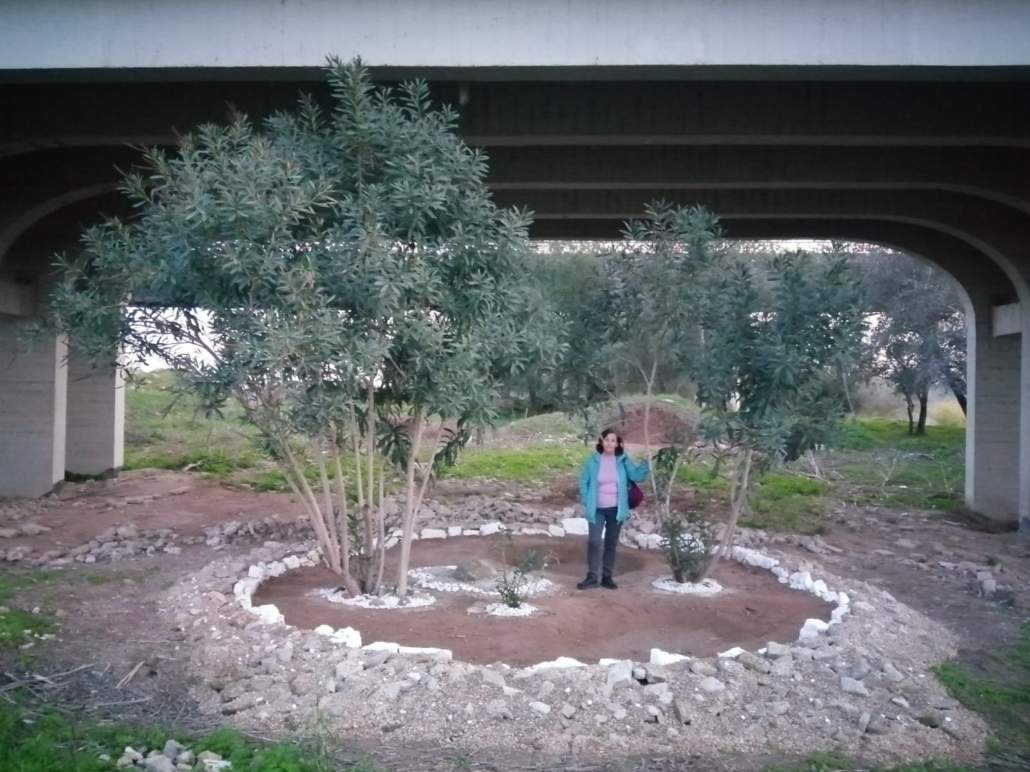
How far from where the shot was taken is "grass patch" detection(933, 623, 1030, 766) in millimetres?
A: 6531

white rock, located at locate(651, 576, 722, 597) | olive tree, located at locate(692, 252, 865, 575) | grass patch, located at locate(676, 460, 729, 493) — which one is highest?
olive tree, located at locate(692, 252, 865, 575)

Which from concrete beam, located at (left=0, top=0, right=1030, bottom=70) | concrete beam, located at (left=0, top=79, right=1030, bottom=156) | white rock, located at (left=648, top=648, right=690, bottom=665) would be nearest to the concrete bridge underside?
concrete beam, located at (left=0, top=79, right=1030, bottom=156)

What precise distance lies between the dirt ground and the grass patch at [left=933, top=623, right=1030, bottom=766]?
27cm

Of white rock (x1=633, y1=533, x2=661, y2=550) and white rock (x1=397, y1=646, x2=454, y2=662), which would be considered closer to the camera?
white rock (x1=397, y1=646, x2=454, y2=662)

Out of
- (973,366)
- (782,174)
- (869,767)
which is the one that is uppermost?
(782,174)

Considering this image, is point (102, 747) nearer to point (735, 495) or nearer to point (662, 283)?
point (662, 283)

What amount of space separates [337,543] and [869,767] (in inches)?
210

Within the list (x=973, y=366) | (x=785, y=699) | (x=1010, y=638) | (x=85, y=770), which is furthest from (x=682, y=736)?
(x=973, y=366)

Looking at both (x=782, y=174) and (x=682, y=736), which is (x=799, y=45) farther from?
A: (x=682, y=736)

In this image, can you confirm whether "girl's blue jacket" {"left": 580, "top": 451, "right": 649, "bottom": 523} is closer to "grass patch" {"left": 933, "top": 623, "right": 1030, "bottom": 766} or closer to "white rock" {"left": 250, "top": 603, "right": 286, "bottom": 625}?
"white rock" {"left": 250, "top": 603, "right": 286, "bottom": 625}

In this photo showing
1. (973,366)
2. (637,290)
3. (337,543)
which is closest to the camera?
(337,543)

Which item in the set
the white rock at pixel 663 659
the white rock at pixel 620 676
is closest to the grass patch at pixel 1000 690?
the white rock at pixel 663 659

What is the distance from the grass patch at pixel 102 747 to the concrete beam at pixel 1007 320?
1428 cm

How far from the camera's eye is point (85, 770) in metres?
5.48
